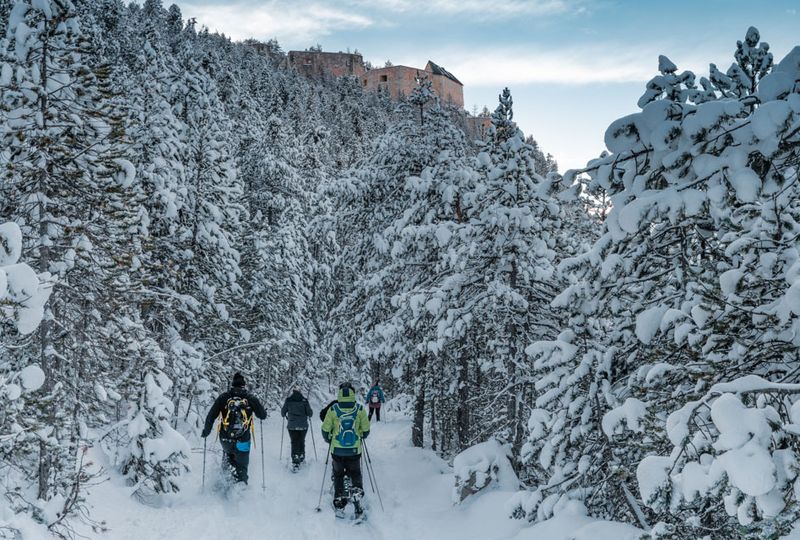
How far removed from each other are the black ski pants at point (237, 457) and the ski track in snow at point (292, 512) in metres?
0.33

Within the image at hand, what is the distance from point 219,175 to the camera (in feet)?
62.7

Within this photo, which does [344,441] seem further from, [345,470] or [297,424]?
[297,424]

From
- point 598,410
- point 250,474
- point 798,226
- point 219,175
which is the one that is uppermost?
point 219,175

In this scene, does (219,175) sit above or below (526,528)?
above

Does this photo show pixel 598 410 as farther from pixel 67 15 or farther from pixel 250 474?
pixel 67 15

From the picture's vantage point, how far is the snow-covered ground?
8305mm

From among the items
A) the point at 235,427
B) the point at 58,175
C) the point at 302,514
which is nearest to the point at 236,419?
the point at 235,427

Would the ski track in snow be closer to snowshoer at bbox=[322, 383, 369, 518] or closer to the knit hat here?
snowshoer at bbox=[322, 383, 369, 518]

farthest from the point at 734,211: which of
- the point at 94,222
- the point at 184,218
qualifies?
the point at 184,218

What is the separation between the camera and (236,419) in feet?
34.6

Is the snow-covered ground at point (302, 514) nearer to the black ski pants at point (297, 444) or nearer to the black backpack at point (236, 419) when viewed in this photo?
the black ski pants at point (297, 444)

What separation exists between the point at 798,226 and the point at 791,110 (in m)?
2.56

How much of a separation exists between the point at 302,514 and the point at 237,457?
189 cm

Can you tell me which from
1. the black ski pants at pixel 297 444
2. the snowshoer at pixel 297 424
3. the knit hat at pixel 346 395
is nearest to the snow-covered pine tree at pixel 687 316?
the knit hat at pixel 346 395
